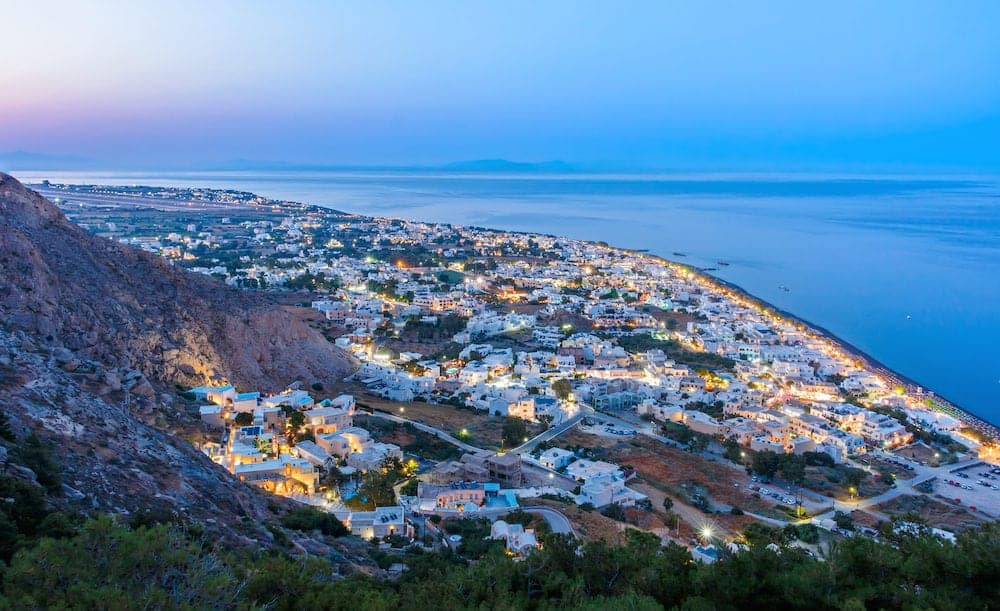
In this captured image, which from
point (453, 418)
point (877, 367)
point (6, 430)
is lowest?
point (877, 367)

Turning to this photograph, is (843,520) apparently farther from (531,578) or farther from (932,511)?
(531,578)

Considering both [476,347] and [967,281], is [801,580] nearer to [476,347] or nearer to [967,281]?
[476,347]

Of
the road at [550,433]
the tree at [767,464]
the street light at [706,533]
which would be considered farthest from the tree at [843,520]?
the road at [550,433]

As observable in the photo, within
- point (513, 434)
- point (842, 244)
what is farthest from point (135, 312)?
point (842, 244)

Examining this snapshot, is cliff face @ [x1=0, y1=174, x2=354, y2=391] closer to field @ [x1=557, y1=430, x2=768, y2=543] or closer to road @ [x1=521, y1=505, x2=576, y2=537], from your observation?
field @ [x1=557, y1=430, x2=768, y2=543]

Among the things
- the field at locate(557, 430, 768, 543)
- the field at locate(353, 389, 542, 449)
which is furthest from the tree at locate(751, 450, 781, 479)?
the field at locate(353, 389, 542, 449)

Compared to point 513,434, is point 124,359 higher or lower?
higher
